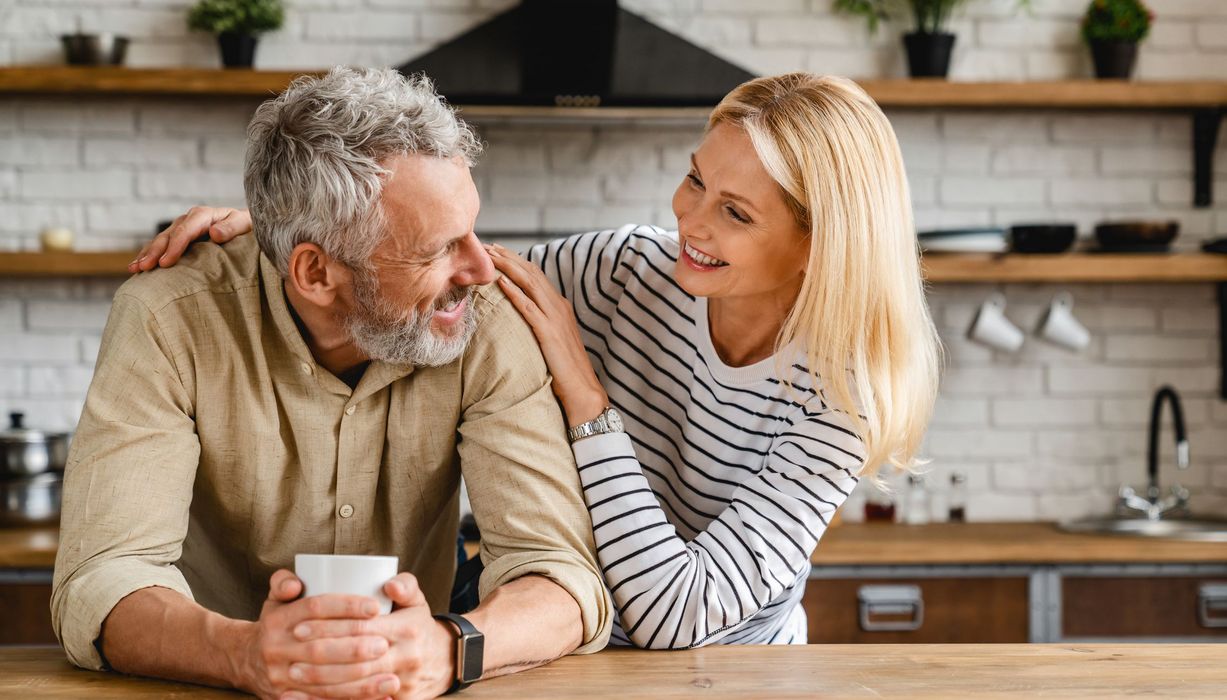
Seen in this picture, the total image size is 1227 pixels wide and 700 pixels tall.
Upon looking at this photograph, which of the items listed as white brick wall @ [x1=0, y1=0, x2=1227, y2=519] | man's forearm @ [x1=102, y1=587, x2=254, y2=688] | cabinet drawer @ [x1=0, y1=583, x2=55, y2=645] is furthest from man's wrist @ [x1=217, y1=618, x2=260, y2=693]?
white brick wall @ [x1=0, y1=0, x2=1227, y2=519]

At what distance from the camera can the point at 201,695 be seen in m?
1.16

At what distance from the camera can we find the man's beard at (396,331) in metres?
1.47

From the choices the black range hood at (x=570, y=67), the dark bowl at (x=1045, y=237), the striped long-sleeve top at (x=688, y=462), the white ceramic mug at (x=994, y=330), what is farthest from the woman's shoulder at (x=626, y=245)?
the white ceramic mug at (x=994, y=330)

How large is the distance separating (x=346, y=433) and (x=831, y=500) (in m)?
0.66

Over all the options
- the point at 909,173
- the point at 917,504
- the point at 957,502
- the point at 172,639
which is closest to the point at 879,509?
the point at 917,504

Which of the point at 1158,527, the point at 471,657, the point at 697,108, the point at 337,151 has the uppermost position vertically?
the point at 697,108

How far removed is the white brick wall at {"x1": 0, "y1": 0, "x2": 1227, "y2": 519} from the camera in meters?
3.42

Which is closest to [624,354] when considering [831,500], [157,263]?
[831,500]

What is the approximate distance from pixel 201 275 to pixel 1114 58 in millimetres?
2881

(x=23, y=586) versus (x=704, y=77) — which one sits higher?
(x=704, y=77)

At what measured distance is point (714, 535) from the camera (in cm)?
155

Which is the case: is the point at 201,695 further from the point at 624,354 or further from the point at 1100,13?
the point at 1100,13

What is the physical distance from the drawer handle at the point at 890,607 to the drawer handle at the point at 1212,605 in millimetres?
746

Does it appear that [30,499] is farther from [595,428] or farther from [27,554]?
[595,428]
